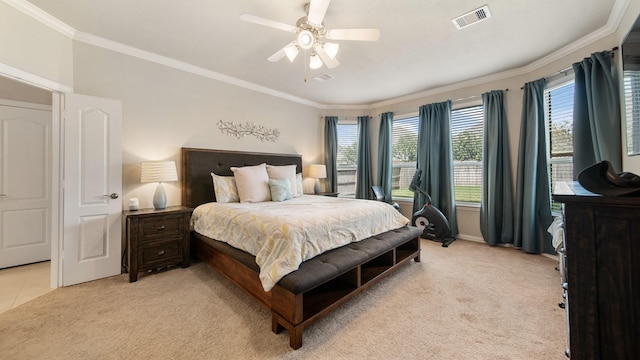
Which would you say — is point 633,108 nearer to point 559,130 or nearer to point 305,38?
point 559,130

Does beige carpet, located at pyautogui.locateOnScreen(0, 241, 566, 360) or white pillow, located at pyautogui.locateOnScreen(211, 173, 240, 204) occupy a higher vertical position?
white pillow, located at pyautogui.locateOnScreen(211, 173, 240, 204)

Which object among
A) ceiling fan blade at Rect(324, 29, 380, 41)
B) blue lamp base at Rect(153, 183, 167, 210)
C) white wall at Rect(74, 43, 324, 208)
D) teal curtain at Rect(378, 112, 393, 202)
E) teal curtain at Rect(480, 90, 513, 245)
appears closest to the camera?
ceiling fan blade at Rect(324, 29, 380, 41)

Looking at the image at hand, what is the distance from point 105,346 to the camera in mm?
1628

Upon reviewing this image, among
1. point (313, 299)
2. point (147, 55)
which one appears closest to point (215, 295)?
point (313, 299)

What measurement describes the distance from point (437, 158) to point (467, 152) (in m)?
0.50

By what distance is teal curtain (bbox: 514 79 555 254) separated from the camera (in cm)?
327

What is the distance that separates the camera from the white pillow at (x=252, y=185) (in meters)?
3.31

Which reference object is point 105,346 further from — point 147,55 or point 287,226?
point 147,55

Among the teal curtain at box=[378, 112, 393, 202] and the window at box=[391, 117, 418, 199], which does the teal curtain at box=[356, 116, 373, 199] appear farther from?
the window at box=[391, 117, 418, 199]

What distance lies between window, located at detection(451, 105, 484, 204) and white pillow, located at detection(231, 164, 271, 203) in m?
3.30

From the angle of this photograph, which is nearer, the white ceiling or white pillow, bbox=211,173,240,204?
the white ceiling

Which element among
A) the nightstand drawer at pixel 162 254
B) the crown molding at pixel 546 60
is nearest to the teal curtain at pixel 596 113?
the crown molding at pixel 546 60

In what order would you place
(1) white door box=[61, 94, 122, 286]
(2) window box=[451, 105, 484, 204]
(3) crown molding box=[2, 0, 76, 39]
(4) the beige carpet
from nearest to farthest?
(4) the beige carpet, (3) crown molding box=[2, 0, 76, 39], (1) white door box=[61, 94, 122, 286], (2) window box=[451, 105, 484, 204]

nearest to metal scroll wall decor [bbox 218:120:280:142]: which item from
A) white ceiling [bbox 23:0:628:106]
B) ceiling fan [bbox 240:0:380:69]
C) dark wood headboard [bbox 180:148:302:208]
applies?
dark wood headboard [bbox 180:148:302:208]
